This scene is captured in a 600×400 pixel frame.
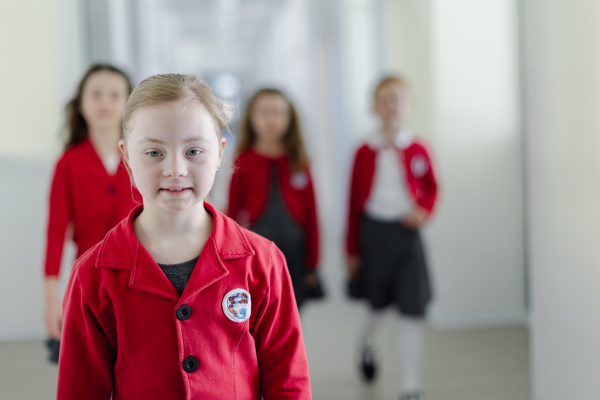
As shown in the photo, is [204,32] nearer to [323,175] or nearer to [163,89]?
[323,175]

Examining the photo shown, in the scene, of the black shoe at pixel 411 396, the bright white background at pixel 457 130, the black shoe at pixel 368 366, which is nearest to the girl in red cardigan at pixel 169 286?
the bright white background at pixel 457 130

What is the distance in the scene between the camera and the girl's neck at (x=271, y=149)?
227cm

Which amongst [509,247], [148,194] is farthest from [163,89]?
[509,247]

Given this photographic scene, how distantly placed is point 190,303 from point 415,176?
161 centimetres

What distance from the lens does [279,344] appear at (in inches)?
39.6

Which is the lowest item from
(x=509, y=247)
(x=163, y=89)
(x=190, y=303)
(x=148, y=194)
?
(x=509, y=247)

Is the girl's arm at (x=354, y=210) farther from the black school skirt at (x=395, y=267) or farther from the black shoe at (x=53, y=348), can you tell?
the black shoe at (x=53, y=348)

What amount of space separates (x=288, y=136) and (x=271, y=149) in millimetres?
94

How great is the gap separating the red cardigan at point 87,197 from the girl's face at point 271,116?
0.82 m

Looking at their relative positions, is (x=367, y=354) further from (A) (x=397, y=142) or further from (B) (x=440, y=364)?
(A) (x=397, y=142)

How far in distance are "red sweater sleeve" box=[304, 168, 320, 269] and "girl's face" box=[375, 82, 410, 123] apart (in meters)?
0.42

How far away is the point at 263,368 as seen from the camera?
3.32 feet

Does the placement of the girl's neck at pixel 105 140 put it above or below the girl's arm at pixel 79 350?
above

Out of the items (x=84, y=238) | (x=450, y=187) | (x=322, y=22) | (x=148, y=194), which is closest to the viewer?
(x=148, y=194)
